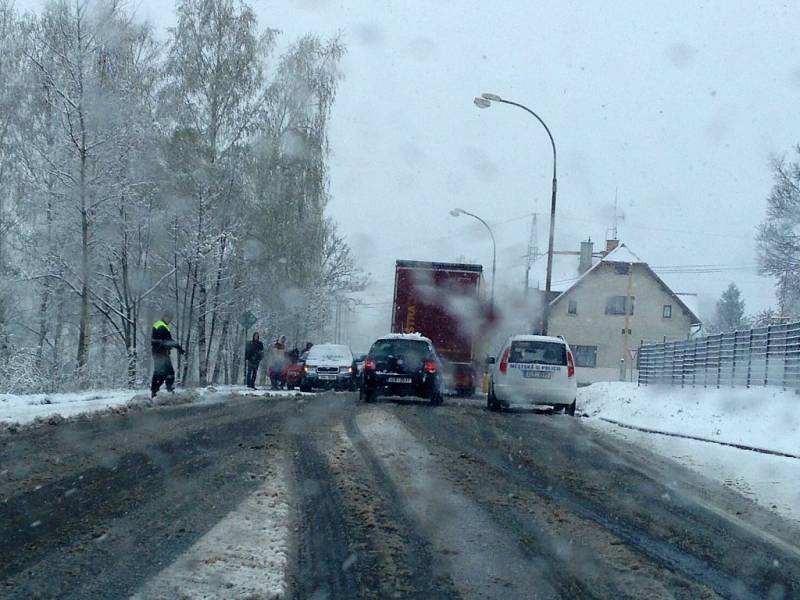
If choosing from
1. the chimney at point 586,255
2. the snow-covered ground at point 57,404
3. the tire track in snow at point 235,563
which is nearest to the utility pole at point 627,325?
the chimney at point 586,255

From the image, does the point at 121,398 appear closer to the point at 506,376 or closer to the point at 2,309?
the point at 506,376

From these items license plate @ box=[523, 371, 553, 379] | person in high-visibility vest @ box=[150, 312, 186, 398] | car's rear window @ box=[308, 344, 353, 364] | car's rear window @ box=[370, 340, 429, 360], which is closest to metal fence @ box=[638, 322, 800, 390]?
license plate @ box=[523, 371, 553, 379]

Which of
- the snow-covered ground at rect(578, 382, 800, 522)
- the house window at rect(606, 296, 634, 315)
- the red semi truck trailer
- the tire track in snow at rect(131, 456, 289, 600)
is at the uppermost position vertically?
the house window at rect(606, 296, 634, 315)

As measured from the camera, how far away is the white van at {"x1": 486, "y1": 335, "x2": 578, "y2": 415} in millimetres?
20516

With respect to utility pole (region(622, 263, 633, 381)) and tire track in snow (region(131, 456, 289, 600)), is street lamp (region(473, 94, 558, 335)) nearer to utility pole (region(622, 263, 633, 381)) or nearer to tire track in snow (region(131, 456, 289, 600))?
tire track in snow (region(131, 456, 289, 600))

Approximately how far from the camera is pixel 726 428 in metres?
15.3

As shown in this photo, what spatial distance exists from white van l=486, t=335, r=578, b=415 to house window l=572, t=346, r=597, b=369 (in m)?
52.0

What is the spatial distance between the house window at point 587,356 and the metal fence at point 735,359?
129 ft

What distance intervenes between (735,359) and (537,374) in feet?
18.8

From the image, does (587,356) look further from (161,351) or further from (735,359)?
(161,351)

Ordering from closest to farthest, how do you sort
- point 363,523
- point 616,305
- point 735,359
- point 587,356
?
point 363,523
point 735,359
point 616,305
point 587,356

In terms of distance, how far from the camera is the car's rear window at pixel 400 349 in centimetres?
2162

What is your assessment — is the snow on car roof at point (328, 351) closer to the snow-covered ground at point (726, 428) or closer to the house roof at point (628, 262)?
the snow-covered ground at point (726, 428)

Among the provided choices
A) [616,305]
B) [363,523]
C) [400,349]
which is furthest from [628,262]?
[363,523]
